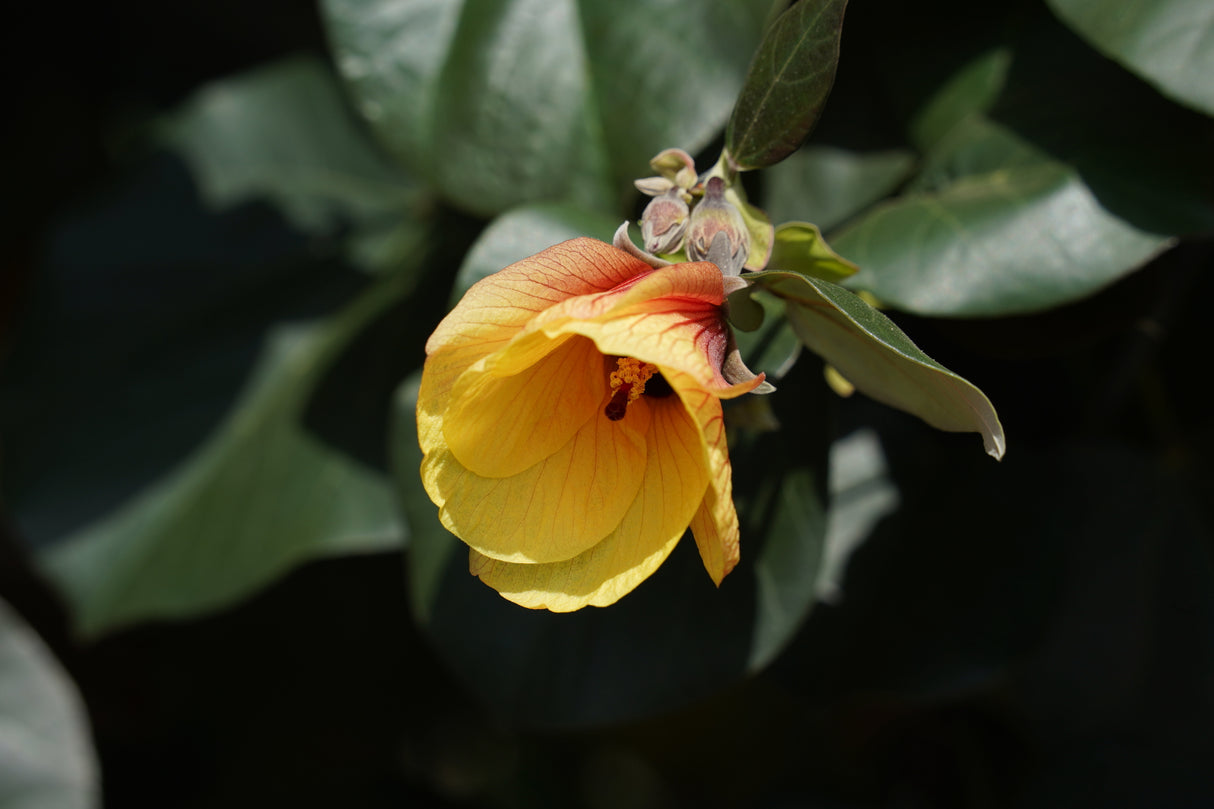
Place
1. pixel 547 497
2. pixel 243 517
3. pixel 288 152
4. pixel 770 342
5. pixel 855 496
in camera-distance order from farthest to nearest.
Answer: pixel 288 152, pixel 243 517, pixel 855 496, pixel 770 342, pixel 547 497

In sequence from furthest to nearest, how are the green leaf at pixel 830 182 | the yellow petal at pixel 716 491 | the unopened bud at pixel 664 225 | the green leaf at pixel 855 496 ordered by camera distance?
the green leaf at pixel 855 496, the green leaf at pixel 830 182, the unopened bud at pixel 664 225, the yellow petal at pixel 716 491

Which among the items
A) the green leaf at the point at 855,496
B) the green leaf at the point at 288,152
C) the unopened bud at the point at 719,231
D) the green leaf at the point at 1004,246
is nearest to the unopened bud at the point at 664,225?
the unopened bud at the point at 719,231

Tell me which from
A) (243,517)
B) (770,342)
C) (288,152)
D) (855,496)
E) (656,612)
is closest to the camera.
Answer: (770,342)

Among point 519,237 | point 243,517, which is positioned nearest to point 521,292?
point 519,237

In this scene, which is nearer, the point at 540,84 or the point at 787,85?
the point at 787,85

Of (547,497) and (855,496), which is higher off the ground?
(547,497)

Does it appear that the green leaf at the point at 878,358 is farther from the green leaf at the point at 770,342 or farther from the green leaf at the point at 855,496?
the green leaf at the point at 855,496

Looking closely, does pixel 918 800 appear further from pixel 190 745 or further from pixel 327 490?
pixel 190 745

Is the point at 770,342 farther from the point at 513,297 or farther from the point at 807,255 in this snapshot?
the point at 513,297
